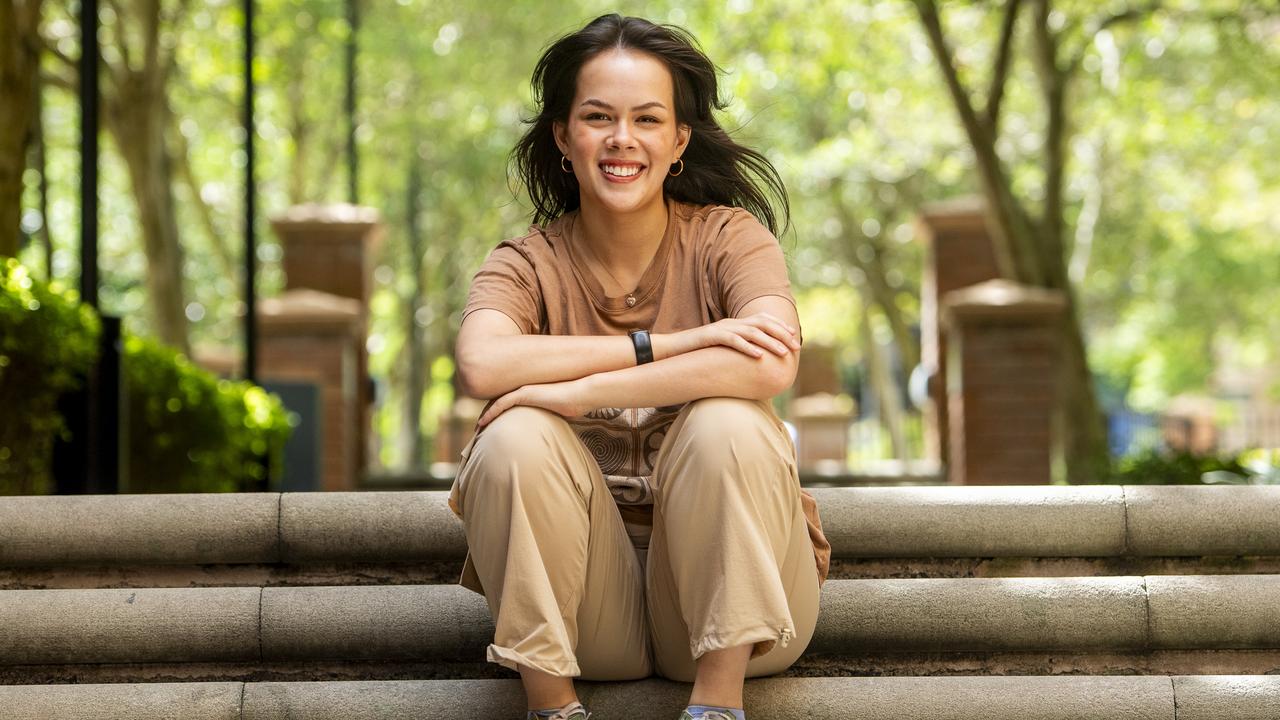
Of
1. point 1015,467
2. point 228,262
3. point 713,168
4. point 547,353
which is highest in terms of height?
point 228,262

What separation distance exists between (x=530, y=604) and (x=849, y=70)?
12540mm

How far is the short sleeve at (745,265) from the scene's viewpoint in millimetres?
3006

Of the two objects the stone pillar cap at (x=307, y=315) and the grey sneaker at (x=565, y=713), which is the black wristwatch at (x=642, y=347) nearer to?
the grey sneaker at (x=565, y=713)

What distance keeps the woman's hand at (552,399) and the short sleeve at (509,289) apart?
29 centimetres

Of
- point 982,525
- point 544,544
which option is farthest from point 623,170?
point 982,525

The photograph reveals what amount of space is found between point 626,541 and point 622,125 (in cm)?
86

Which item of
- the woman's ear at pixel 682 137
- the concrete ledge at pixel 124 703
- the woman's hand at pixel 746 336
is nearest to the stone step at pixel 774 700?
the concrete ledge at pixel 124 703

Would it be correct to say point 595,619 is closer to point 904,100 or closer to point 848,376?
point 904,100

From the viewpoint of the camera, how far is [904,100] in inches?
698

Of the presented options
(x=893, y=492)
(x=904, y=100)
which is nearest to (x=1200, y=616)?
(x=893, y=492)

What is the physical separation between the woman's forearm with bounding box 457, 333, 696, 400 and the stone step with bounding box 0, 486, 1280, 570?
671 millimetres

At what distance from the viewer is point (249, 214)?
8.73 meters

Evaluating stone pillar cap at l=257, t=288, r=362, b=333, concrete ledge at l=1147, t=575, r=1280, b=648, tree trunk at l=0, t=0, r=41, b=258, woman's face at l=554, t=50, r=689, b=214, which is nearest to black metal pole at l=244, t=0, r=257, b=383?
stone pillar cap at l=257, t=288, r=362, b=333

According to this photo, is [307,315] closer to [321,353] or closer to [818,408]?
[321,353]
